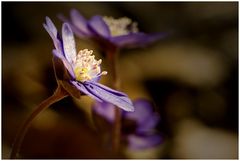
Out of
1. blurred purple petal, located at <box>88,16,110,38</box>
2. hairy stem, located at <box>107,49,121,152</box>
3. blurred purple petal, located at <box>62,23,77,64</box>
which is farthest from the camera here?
hairy stem, located at <box>107,49,121,152</box>

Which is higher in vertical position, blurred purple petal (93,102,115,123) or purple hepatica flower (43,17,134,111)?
purple hepatica flower (43,17,134,111)

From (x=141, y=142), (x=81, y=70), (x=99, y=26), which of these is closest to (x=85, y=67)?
(x=81, y=70)

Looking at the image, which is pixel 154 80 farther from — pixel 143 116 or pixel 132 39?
pixel 132 39

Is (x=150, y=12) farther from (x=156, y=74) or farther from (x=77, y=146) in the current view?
(x=77, y=146)

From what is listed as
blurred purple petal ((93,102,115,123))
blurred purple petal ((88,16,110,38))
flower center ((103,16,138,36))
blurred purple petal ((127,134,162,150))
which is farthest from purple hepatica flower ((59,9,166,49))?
blurred purple petal ((127,134,162,150))

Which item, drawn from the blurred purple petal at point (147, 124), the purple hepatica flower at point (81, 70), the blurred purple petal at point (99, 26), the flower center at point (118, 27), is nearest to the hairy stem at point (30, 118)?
the purple hepatica flower at point (81, 70)

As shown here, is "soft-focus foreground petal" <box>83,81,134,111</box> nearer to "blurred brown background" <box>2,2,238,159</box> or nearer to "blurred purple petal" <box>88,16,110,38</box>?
"blurred purple petal" <box>88,16,110,38</box>

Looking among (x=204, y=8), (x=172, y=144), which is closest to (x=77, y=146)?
(x=172, y=144)

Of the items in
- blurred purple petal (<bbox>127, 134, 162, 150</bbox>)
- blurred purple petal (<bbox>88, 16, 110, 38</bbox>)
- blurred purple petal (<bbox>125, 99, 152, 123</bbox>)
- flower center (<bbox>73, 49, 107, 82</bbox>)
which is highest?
blurred purple petal (<bbox>88, 16, 110, 38</bbox>)
